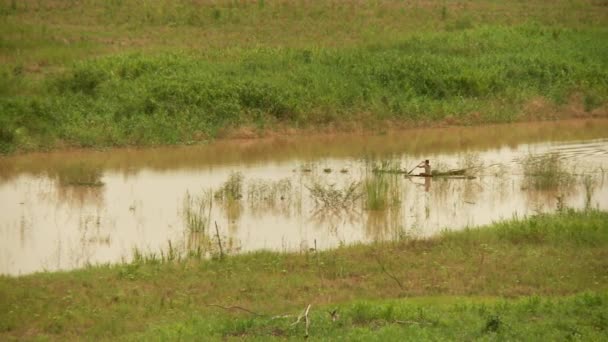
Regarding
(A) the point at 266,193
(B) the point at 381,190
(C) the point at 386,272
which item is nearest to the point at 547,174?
(B) the point at 381,190

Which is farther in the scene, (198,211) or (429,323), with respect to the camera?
(198,211)

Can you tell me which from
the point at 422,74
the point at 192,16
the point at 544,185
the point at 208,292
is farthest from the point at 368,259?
the point at 192,16

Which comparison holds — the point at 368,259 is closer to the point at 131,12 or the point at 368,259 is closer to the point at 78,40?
the point at 78,40

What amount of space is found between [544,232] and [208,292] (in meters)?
4.62

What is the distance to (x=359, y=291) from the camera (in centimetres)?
1124

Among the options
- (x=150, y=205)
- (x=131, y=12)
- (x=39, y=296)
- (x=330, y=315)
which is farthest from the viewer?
(x=131, y=12)

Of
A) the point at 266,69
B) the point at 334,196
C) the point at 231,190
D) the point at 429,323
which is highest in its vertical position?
the point at 266,69

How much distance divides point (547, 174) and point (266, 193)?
15.4 ft

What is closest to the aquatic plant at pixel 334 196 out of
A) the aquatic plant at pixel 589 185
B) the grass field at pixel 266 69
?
the aquatic plant at pixel 589 185

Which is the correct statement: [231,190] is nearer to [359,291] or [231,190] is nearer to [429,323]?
[359,291]

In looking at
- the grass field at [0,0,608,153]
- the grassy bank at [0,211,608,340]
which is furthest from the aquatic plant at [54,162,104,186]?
the grassy bank at [0,211,608,340]

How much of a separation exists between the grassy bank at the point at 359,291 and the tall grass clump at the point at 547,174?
3.21 meters

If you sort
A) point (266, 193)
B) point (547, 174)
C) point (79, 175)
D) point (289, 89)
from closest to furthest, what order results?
point (266, 193), point (547, 174), point (79, 175), point (289, 89)

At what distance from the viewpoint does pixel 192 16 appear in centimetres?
2812
